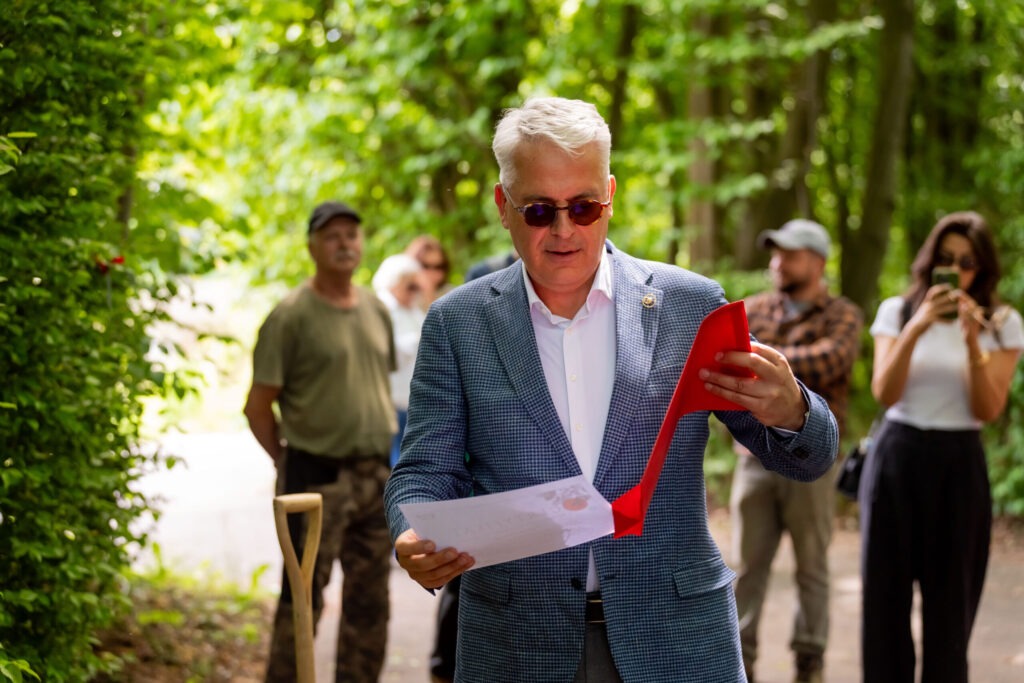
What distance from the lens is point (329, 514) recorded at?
20.9ft

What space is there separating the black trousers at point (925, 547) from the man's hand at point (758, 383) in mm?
3438

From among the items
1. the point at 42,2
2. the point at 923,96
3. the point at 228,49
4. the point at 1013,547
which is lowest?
the point at 1013,547

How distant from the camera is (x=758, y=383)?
8.66ft

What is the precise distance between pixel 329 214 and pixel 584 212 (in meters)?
4.01

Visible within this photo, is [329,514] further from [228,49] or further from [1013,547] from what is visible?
[1013,547]

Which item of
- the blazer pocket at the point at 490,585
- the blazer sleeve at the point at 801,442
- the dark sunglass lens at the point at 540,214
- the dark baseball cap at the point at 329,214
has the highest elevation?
the dark baseball cap at the point at 329,214

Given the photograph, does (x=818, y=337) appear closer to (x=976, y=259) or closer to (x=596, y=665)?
(x=976, y=259)

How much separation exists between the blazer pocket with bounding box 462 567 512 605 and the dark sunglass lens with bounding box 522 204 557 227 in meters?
0.80

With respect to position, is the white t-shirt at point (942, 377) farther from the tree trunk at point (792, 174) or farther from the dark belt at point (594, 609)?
the tree trunk at point (792, 174)

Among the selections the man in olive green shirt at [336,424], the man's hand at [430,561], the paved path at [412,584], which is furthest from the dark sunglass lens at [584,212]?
the man in olive green shirt at [336,424]

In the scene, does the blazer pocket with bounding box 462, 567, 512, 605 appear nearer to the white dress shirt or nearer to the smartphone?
the white dress shirt

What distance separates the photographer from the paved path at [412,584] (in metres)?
7.89

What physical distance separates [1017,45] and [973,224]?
8759mm

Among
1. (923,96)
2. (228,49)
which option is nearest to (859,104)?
(923,96)
